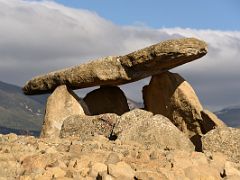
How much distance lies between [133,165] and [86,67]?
39.8 ft

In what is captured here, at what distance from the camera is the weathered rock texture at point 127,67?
22.7 meters

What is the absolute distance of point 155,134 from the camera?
18.4m

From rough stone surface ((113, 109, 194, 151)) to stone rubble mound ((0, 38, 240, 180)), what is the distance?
0.03 m

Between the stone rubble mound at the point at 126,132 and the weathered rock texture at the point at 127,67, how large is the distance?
0.04m

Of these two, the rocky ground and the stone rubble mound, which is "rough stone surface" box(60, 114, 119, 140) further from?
the rocky ground

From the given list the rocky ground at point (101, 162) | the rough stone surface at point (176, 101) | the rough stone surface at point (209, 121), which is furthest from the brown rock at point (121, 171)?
the rough stone surface at point (176, 101)

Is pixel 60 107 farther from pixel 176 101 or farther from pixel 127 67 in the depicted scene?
pixel 176 101

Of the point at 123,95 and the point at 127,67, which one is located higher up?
the point at 127,67

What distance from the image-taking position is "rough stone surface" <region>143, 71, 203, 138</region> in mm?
24562

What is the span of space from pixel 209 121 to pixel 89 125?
5.64 m

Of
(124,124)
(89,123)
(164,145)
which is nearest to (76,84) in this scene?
(89,123)

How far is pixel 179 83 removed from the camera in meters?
25.6

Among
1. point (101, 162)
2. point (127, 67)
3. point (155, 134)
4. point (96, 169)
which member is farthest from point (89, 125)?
point (96, 169)

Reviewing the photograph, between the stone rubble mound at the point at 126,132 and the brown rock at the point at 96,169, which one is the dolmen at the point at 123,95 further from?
the brown rock at the point at 96,169
